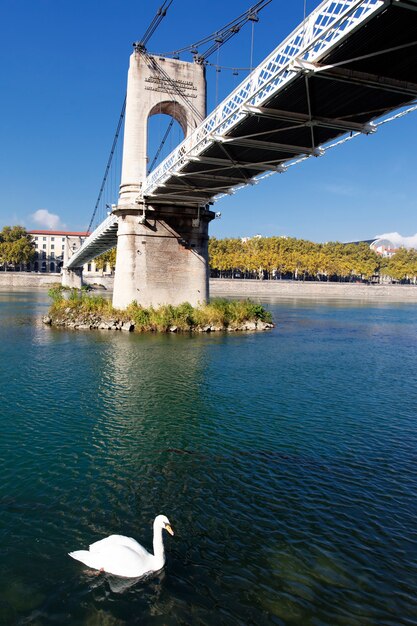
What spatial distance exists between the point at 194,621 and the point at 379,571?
2.46m

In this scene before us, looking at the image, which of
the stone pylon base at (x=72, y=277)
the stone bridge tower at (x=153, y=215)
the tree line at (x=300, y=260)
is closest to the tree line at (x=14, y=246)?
the stone pylon base at (x=72, y=277)

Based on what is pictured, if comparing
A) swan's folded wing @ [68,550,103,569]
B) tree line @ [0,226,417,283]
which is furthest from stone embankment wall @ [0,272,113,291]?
swan's folded wing @ [68,550,103,569]

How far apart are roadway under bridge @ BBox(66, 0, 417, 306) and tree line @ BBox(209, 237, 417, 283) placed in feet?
279

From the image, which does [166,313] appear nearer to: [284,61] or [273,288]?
[284,61]

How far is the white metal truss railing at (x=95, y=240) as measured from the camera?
34.8 meters

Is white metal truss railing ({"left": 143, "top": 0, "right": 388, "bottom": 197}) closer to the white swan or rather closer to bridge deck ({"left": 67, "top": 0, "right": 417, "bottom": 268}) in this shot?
bridge deck ({"left": 67, "top": 0, "right": 417, "bottom": 268})

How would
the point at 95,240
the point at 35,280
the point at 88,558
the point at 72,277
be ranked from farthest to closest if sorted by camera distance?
1. the point at 35,280
2. the point at 72,277
3. the point at 95,240
4. the point at 88,558

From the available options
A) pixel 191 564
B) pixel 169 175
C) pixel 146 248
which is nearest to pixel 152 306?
pixel 146 248

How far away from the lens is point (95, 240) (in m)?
44.0

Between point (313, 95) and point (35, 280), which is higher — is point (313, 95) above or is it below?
above

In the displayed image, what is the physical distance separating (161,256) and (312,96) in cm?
1722

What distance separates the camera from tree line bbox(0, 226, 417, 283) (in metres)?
105

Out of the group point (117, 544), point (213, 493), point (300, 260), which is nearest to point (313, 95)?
point (213, 493)

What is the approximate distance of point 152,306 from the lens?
1163 inches
